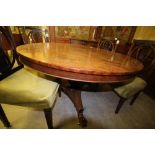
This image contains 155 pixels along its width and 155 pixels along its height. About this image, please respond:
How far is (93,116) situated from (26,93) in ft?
2.97

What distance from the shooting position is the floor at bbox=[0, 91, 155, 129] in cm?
122

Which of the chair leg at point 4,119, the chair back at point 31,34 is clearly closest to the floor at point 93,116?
the chair leg at point 4,119

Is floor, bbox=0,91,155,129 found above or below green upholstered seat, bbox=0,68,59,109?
below

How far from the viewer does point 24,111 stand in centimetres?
135

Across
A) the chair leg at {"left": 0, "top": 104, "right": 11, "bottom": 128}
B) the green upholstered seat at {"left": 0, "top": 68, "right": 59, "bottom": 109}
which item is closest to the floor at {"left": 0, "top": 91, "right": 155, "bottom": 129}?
the chair leg at {"left": 0, "top": 104, "right": 11, "bottom": 128}

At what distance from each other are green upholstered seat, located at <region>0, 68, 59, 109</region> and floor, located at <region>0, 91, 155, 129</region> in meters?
0.45

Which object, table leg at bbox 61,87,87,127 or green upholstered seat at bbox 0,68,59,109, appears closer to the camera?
green upholstered seat at bbox 0,68,59,109

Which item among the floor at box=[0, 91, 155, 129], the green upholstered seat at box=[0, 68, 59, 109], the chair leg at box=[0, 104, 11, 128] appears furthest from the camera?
the floor at box=[0, 91, 155, 129]

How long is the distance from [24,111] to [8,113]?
0.18 m

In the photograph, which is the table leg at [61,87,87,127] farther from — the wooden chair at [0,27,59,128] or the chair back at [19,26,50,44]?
the chair back at [19,26,50,44]

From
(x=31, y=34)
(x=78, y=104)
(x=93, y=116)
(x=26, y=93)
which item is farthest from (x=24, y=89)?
(x=31, y=34)

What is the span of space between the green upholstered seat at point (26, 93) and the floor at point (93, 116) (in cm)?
45
